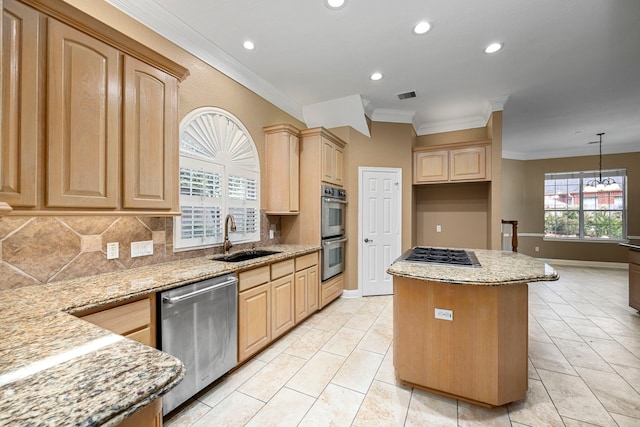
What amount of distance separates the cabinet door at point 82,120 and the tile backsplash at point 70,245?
0.31m

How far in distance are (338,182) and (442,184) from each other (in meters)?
2.10

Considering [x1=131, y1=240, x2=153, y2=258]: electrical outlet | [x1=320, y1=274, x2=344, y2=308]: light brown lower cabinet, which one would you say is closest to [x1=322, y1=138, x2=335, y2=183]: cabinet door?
[x1=320, y1=274, x2=344, y2=308]: light brown lower cabinet

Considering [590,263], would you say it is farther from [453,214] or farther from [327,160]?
[327,160]

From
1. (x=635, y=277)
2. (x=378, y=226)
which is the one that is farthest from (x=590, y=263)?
(x=378, y=226)

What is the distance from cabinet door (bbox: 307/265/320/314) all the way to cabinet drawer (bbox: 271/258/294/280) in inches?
16.5

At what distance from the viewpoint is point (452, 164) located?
4.43 m

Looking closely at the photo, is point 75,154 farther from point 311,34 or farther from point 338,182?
point 338,182

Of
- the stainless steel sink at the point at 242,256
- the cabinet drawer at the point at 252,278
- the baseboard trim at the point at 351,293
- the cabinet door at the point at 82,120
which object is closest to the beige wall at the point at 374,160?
the baseboard trim at the point at 351,293

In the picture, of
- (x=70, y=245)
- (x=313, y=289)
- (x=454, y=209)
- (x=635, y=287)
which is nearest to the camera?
(x=70, y=245)

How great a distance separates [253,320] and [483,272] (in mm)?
1880

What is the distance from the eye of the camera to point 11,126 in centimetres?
128

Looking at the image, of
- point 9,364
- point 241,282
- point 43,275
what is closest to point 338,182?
point 241,282

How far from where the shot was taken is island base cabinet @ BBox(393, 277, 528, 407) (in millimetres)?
1780

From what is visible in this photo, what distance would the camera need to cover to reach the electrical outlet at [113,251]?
1924 mm
